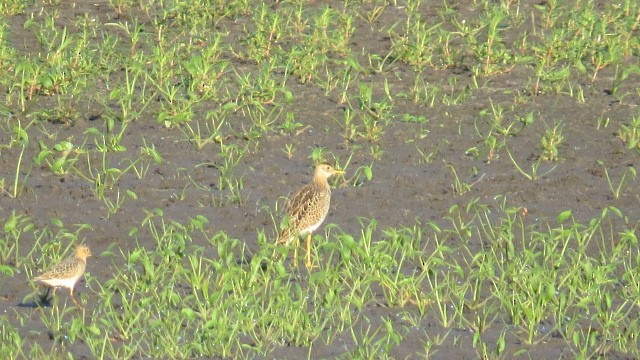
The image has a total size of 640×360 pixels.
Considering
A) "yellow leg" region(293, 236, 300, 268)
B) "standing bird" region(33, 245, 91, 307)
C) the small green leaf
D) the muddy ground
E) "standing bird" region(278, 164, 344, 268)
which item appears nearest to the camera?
"standing bird" region(33, 245, 91, 307)

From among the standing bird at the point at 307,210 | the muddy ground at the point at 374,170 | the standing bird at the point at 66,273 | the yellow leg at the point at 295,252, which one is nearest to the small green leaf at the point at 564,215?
the muddy ground at the point at 374,170

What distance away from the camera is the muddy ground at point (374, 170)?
10.8 m

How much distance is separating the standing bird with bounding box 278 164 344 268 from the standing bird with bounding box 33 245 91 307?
1.40m

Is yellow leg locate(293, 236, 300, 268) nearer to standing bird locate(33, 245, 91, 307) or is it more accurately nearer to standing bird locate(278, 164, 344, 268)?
standing bird locate(278, 164, 344, 268)

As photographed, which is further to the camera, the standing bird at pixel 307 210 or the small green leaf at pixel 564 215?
the standing bird at pixel 307 210

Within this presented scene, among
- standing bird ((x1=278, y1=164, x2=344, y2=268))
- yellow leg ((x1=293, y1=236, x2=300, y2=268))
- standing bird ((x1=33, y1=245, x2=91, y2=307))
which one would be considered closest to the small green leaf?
standing bird ((x1=278, y1=164, x2=344, y2=268))

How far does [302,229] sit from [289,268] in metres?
0.46

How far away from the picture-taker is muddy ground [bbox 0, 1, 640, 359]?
10.8 m

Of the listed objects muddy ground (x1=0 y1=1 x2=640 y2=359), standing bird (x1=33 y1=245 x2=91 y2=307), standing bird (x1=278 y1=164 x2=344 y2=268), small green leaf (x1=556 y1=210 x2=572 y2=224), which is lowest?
muddy ground (x1=0 y1=1 x2=640 y2=359)

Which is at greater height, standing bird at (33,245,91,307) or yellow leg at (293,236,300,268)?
standing bird at (33,245,91,307)

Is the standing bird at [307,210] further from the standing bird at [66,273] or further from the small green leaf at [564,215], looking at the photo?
the small green leaf at [564,215]

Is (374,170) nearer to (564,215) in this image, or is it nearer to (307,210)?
(307,210)

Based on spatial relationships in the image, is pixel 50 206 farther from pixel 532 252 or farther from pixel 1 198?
pixel 532 252

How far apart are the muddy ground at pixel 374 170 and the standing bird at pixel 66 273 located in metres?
0.26
